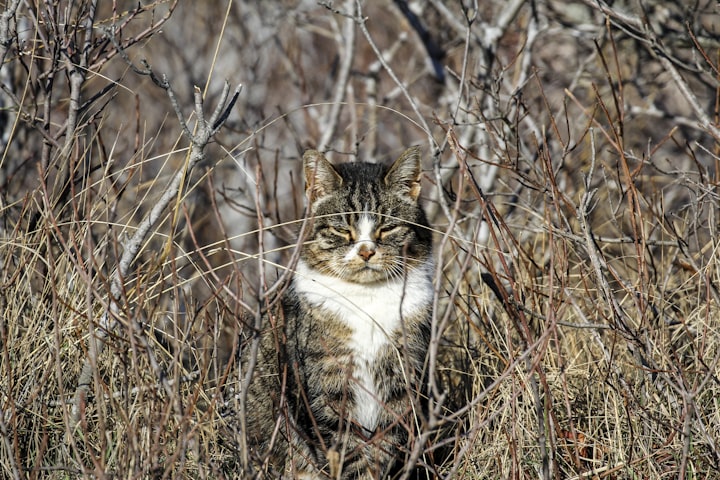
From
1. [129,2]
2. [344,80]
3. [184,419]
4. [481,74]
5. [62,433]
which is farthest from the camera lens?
[129,2]

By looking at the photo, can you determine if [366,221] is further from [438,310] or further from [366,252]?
[438,310]

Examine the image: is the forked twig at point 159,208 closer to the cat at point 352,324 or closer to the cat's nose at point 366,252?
the cat at point 352,324

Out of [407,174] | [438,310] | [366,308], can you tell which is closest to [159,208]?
[366,308]

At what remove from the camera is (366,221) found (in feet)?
11.1

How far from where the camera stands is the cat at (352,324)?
3.22 meters

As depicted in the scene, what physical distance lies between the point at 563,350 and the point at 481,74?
6.64 feet

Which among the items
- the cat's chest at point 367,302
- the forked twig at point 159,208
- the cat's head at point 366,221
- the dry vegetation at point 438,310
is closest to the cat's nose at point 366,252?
the cat's head at point 366,221

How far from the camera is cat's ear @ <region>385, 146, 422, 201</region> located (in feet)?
11.5

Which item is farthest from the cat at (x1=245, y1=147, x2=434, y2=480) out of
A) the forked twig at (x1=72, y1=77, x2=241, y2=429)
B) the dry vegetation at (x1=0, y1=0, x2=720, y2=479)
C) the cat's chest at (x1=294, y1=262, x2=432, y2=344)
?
the forked twig at (x1=72, y1=77, x2=241, y2=429)

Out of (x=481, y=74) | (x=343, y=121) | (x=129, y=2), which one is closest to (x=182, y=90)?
(x=129, y=2)

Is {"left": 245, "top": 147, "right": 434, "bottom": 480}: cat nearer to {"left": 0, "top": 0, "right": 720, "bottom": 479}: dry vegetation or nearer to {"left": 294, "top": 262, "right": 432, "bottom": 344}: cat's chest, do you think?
{"left": 294, "top": 262, "right": 432, "bottom": 344}: cat's chest

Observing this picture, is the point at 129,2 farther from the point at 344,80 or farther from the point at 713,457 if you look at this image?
the point at 713,457

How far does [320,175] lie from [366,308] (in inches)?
24.9

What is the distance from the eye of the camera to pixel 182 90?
836 cm
